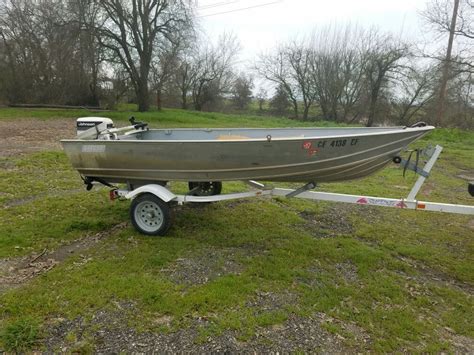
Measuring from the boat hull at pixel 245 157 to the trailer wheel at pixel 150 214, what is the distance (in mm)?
280

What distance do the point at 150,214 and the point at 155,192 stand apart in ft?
1.26

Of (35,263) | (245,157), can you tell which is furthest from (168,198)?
(35,263)

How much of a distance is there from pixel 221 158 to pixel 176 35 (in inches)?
797

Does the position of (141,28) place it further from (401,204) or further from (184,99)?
(401,204)

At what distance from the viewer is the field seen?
256cm

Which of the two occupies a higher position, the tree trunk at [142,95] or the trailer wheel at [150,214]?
the tree trunk at [142,95]

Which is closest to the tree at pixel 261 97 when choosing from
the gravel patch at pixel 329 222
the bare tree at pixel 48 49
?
the bare tree at pixel 48 49

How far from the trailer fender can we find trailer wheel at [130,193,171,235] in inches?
3.0

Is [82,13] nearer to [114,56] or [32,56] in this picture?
[114,56]

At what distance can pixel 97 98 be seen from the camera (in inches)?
973

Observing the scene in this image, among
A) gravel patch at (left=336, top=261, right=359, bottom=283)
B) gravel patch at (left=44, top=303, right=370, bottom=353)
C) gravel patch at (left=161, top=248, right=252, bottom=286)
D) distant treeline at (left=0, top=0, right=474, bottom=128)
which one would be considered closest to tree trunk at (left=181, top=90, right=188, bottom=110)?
distant treeline at (left=0, top=0, right=474, bottom=128)

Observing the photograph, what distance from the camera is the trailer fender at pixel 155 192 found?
3947mm

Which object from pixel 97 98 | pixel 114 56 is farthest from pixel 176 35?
pixel 97 98

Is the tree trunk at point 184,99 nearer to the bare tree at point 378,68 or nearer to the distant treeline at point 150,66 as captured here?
the distant treeline at point 150,66
